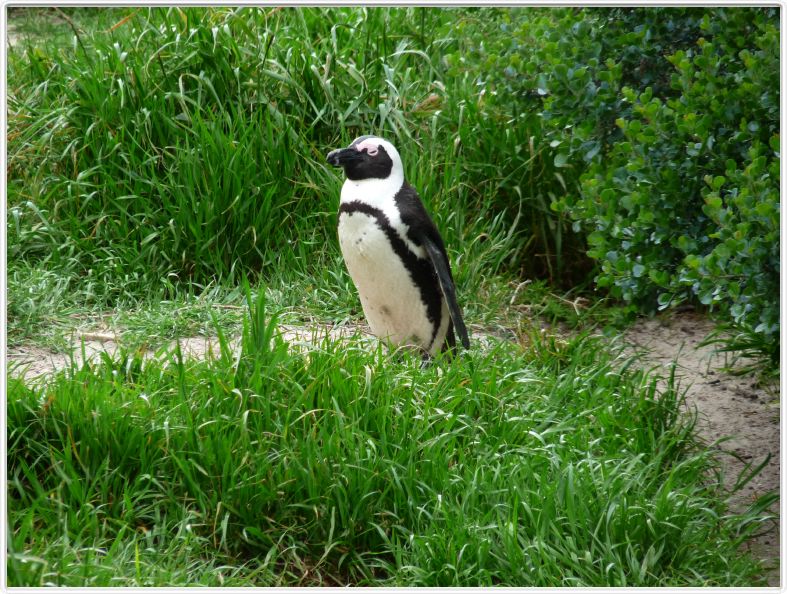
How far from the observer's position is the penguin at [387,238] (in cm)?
378

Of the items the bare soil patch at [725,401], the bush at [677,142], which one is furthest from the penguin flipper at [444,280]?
the bare soil patch at [725,401]

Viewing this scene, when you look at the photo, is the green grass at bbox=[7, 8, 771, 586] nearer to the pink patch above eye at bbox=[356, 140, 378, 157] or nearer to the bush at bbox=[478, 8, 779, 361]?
the bush at bbox=[478, 8, 779, 361]

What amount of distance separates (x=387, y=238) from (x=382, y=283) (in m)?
0.20

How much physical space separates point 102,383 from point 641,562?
1.64 metres

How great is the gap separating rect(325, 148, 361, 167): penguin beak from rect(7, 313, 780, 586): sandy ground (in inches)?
24.3

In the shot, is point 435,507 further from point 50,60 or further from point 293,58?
point 50,60

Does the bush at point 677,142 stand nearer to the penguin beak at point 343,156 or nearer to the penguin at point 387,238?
the penguin at point 387,238

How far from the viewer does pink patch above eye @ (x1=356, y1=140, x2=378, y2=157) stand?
382 centimetres

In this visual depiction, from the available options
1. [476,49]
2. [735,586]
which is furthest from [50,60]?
[735,586]

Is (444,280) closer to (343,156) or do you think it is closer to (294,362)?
(343,156)

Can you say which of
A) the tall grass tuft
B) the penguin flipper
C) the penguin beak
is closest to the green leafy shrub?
the penguin flipper

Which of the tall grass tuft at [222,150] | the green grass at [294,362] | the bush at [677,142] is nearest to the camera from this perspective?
the green grass at [294,362]

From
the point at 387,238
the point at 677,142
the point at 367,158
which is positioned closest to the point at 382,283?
the point at 387,238

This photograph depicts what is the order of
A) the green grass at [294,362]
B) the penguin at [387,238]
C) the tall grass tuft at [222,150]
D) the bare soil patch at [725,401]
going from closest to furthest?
the green grass at [294,362]
the bare soil patch at [725,401]
the penguin at [387,238]
the tall grass tuft at [222,150]
